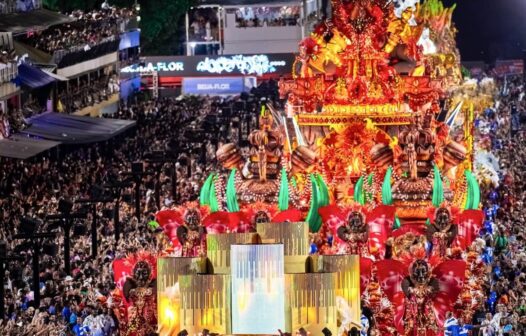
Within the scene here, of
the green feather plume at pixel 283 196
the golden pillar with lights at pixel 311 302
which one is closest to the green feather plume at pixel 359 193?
the green feather plume at pixel 283 196

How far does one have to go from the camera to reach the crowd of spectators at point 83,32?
77250mm

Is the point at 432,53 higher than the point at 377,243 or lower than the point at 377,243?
higher

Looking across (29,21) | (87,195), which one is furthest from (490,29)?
(87,195)

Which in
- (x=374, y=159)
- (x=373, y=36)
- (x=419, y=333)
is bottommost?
(x=419, y=333)

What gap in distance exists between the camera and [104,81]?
89812mm

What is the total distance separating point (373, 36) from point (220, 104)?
38.3 meters

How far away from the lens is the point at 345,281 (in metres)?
33.6

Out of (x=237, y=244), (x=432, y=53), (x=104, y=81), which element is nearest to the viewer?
(x=237, y=244)

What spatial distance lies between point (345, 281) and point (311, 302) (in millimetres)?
1353

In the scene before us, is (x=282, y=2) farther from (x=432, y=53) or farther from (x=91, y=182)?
(x=91, y=182)

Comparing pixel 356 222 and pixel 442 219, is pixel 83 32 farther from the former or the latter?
pixel 442 219

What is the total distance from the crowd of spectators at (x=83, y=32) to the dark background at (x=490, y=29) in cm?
4117

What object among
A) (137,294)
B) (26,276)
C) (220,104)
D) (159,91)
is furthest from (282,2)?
(137,294)

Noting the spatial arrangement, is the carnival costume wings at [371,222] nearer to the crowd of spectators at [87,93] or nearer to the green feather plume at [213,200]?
the green feather plume at [213,200]
